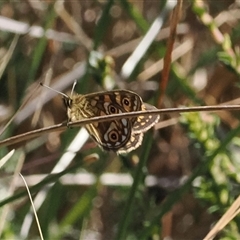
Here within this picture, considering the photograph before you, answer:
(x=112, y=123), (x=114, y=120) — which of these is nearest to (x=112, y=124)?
(x=112, y=123)

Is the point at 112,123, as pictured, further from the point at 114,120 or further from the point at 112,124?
the point at 114,120

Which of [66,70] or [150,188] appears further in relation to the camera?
[66,70]

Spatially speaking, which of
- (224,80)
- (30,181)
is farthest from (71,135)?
(224,80)

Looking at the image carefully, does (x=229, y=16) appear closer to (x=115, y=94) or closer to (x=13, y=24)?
(x=13, y=24)

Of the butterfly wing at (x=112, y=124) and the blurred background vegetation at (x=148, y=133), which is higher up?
the blurred background vegetation at (x=148, y=133)

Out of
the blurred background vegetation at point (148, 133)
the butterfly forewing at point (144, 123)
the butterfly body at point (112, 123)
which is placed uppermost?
the blurred background vegetation at point (148, 133)

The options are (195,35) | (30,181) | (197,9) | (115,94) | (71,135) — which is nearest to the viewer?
(115,94)

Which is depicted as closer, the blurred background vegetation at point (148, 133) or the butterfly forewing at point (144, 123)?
the butterfly forewing at point (144, 123)
